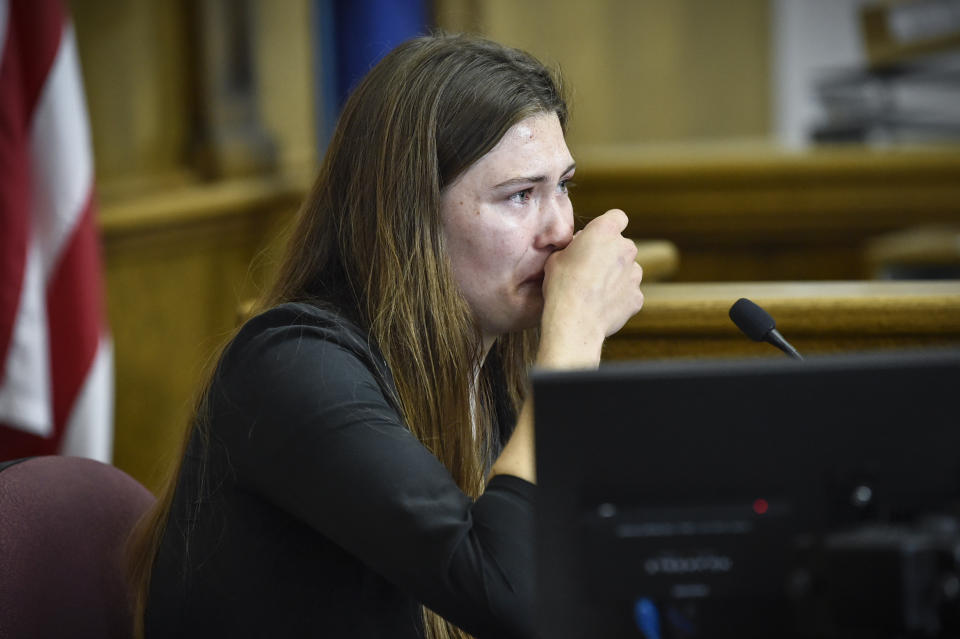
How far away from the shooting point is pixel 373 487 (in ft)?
3.10

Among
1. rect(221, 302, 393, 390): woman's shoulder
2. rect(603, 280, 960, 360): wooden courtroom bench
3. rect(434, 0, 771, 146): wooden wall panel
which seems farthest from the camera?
rect(434, 0, 771, 146): wooden wall panel

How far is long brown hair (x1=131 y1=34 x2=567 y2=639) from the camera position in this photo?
1.18 meters

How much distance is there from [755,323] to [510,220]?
0.26m

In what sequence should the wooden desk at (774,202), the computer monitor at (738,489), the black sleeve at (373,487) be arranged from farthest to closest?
the wooden desk at (774,202)
the black sleeve at (373,487)
the computer monitor at (738,489)

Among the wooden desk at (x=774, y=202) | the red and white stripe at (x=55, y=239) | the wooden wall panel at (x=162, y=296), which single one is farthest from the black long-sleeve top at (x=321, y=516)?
the wooden desk at (x=774, y=202)

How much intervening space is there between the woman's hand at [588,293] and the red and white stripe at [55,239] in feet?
4.23

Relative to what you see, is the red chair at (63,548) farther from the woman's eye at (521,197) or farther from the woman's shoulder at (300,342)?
the woman's eye at (521,197)

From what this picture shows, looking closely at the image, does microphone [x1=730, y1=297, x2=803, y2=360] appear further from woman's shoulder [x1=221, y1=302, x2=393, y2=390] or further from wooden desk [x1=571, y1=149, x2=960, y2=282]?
wooden desk [x1=571, y1=149, x2=960, y2=282]

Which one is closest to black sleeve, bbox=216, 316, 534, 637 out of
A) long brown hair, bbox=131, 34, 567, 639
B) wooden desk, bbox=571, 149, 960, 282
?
long brown hair, bbox=131, 34, 567, 639

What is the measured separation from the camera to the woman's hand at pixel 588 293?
106cm

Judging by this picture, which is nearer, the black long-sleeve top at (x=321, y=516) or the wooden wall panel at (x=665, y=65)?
the black long-sleeve top at (x=321, y=516)

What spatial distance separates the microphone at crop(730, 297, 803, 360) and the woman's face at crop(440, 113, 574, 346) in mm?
183

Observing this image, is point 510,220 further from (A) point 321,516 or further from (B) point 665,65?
(B) point 665,65

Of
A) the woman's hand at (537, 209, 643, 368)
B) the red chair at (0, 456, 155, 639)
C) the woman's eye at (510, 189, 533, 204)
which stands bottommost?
the red chair at (0, 456, 155, 639)
